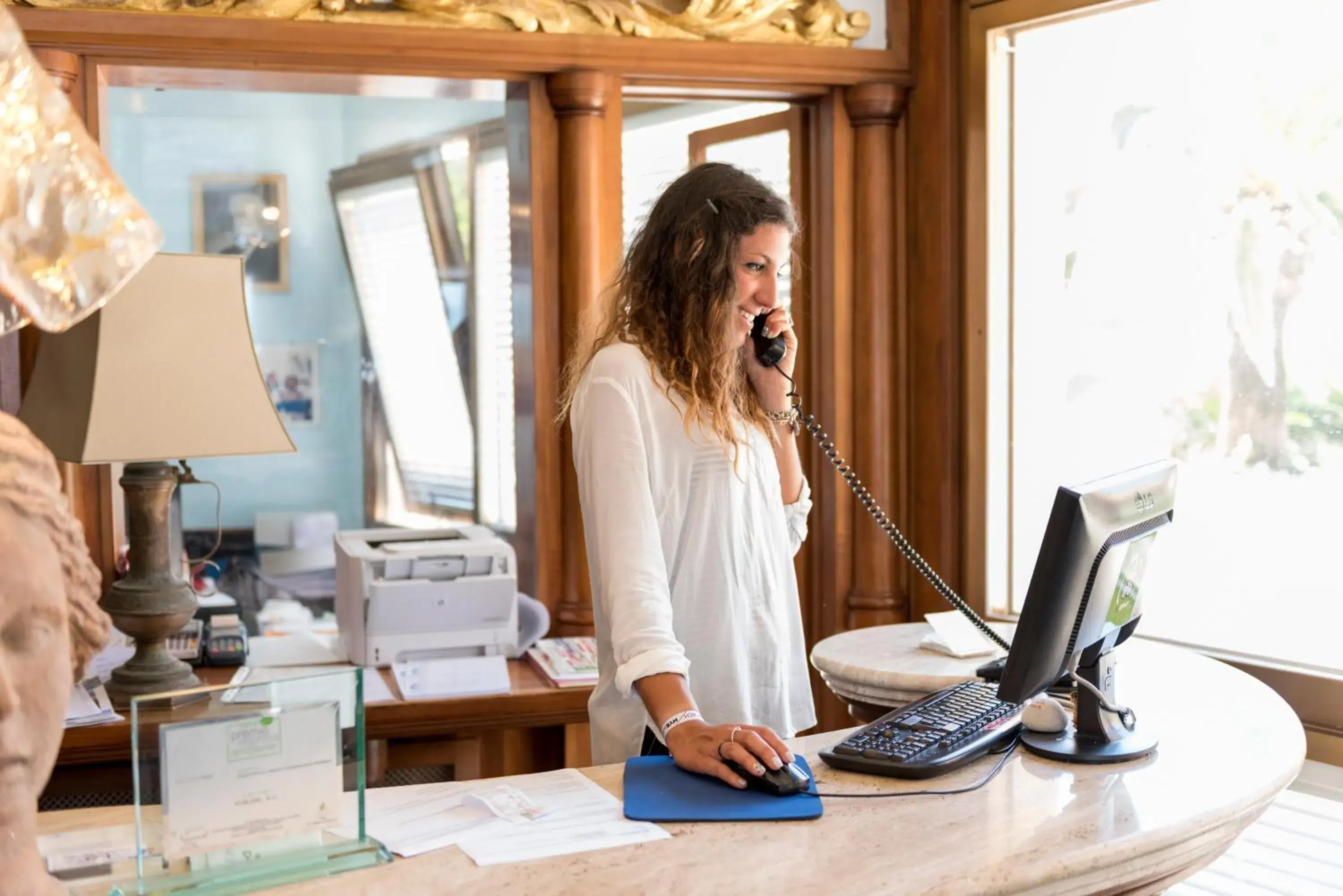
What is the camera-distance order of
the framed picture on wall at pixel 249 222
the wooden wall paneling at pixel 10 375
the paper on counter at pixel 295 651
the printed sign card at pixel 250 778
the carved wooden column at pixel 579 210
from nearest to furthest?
the printed sign card at pixel 250 778 → the wooden wall paneling at pixel 10 375 → the paper on counter at pixel 295 651 → the carved wooden column at pixel 579 210 → the framed picture on wall at pixel 249 222

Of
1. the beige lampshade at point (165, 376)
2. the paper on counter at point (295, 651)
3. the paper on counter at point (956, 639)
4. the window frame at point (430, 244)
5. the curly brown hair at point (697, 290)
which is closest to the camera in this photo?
the curly brown hair at point (697, 290)

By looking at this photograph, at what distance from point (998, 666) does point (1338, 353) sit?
1.15m

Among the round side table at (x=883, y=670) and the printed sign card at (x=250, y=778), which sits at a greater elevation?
the printed sign card at (x=250, y=778)

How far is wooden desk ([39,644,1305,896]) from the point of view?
4.67ft

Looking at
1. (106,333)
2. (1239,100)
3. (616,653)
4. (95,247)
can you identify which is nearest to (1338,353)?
(1239,100)

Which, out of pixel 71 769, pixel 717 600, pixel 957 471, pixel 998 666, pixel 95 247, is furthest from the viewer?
pixel 957 471

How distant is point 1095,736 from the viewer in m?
1.88

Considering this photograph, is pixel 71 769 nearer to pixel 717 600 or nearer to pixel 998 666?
pixel 717 600

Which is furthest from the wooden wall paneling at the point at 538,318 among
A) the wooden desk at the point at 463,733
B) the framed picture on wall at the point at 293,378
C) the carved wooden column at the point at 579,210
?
the framed picture on wall at the point at 293,378

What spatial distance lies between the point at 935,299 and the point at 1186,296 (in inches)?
26.5

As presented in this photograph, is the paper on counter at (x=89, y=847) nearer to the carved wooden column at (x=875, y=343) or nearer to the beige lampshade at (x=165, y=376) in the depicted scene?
the beige lampshade at (x=165, y=376)

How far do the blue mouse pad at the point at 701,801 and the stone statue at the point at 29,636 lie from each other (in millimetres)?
723

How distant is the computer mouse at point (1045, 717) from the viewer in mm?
1914

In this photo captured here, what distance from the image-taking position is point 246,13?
10.1 feet
